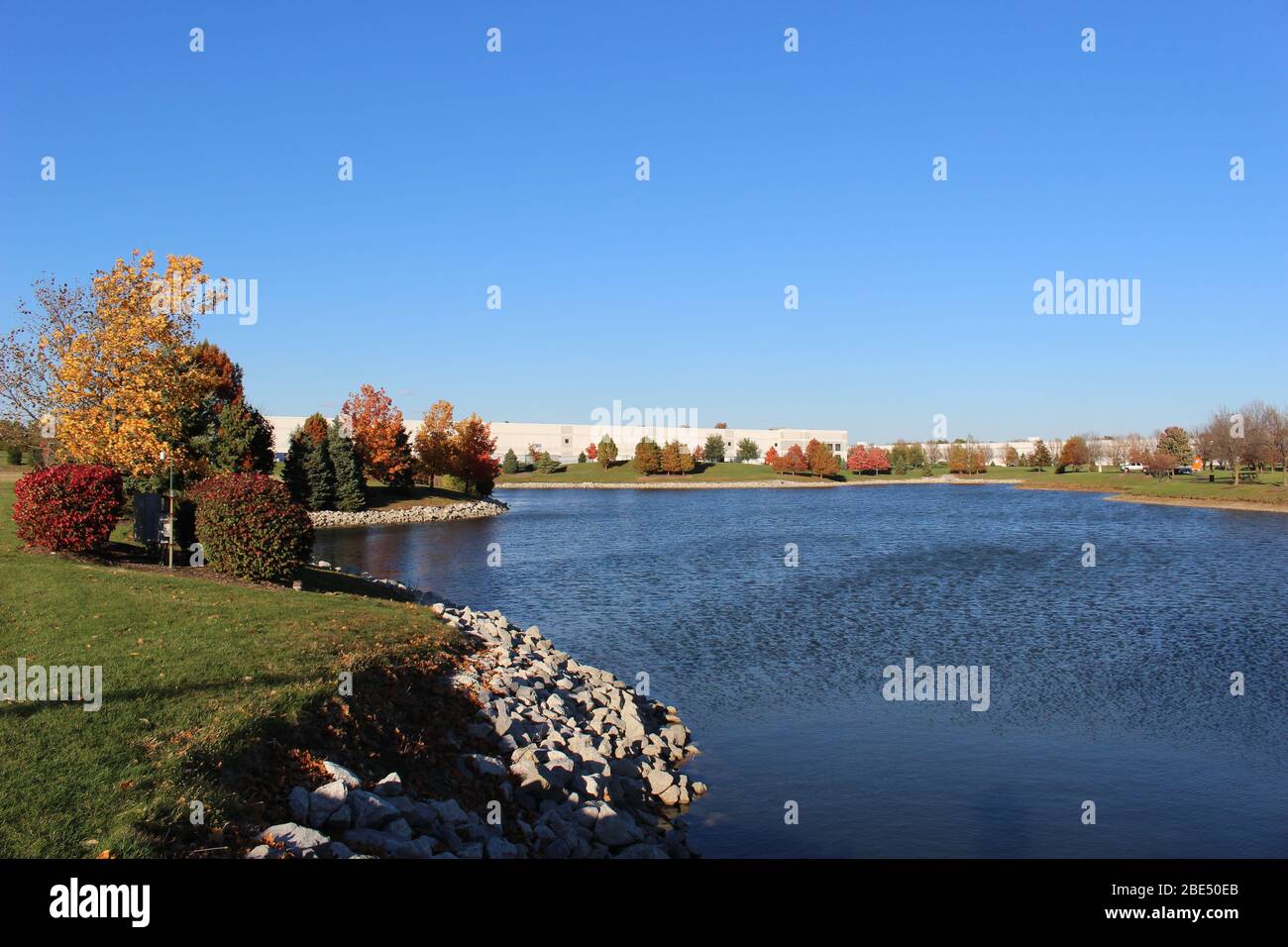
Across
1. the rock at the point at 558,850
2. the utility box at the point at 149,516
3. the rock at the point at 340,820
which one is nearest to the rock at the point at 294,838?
the rock at the point at 340,820

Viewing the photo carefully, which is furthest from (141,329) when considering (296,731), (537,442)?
(537,442)

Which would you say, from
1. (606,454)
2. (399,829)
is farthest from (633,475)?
(399,829)

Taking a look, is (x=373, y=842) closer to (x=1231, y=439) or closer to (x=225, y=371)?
(x=225, y=371)

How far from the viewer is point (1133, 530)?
2153 inches

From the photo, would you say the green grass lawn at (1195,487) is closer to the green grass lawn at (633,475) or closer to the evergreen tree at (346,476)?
the green grass lawn at (633,475)

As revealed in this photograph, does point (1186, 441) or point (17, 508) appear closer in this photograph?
point (17, 508)

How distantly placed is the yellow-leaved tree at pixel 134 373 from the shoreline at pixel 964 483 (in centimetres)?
7589

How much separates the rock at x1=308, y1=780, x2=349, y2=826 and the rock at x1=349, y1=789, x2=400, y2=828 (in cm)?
13

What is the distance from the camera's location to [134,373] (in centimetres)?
2519

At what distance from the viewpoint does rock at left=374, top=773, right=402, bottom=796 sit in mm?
9570

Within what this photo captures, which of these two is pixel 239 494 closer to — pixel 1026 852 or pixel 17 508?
pixel 17 508

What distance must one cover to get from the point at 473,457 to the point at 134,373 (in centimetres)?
5753
